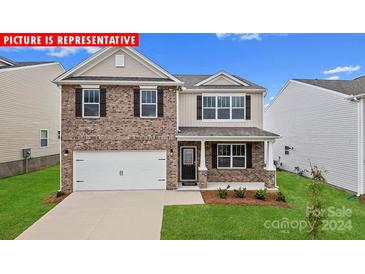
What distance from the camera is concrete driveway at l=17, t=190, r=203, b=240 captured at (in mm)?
6051

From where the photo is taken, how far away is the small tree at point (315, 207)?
5220mm

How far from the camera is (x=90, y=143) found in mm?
10148

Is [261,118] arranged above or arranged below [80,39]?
below

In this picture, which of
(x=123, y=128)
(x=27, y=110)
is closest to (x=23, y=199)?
(x=123, y=128)

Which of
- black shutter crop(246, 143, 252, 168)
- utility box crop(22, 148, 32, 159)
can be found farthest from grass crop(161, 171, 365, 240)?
utility box crop(22, 148, 32, 159)

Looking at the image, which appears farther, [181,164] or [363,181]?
[181,164]

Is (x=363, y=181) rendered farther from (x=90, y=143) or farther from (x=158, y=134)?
(x=90, y=143)

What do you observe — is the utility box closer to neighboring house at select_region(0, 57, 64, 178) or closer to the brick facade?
neighboring house at select_region(0, 57, 64, 178)

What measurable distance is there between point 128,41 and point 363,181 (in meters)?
12.1

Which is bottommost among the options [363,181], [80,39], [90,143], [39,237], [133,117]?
[39,237]

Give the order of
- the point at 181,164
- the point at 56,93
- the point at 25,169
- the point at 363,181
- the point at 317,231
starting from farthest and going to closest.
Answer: the point at 56,93, the point at 25,169, the point at 181,164, the point at 363,181, the point at 317,231

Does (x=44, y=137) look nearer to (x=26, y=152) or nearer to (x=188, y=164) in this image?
(x=26, y=152)

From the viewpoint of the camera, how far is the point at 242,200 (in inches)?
339
